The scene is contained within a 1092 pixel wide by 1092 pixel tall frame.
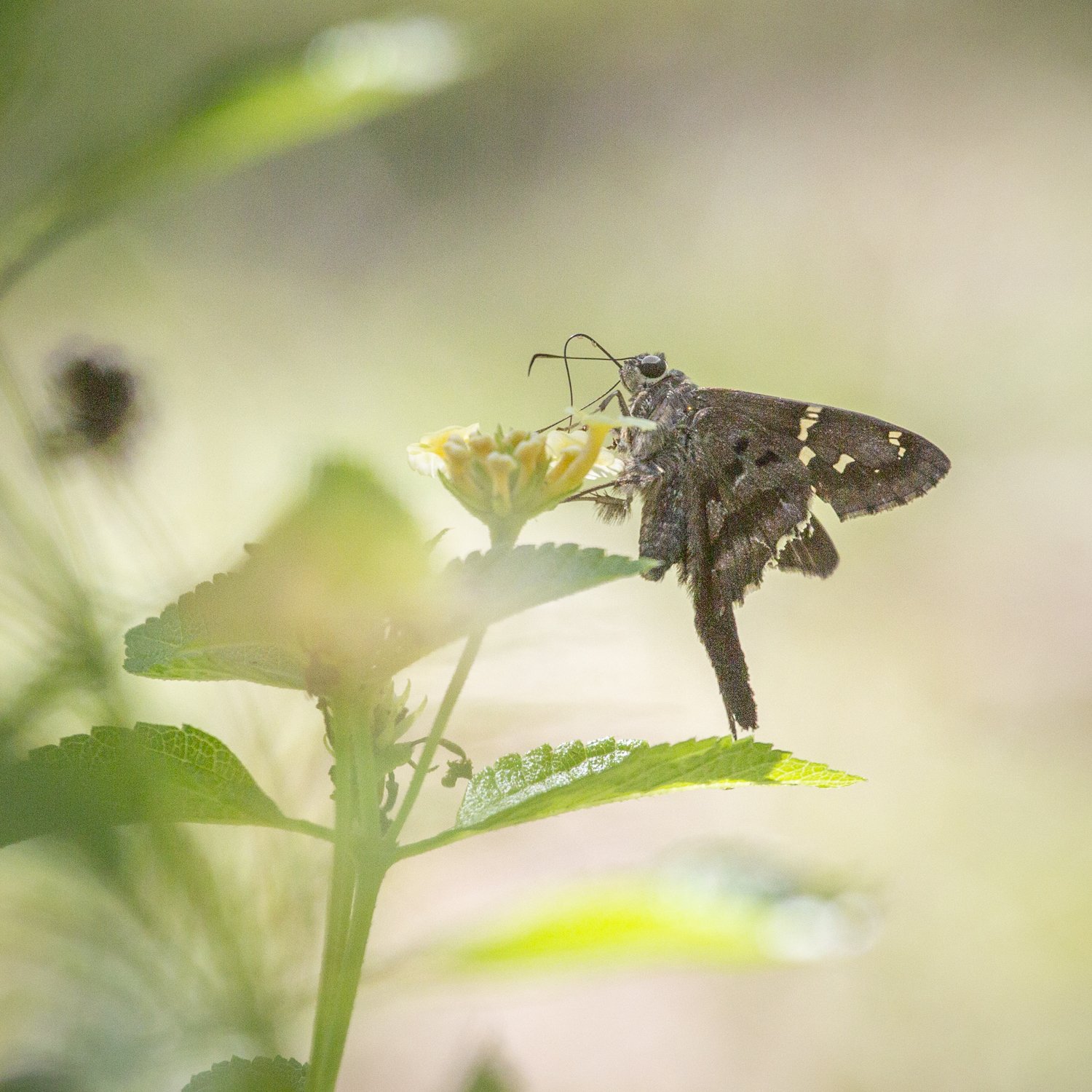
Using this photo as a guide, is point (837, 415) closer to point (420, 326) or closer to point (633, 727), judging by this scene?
point (633, 727)

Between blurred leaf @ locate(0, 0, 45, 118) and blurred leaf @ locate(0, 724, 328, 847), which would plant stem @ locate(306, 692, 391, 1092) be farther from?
blurred leaf @ locate(0, 0, 45, 118)

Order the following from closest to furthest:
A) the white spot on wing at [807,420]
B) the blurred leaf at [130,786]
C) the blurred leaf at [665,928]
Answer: the blurred leaf at [130,786]
the blurred leaf at [665,928]
the white spot on wing at [807,420]

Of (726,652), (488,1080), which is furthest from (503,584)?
(726,652)

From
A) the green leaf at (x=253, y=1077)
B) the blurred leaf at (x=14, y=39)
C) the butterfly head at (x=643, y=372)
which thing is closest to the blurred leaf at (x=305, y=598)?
the green leaf at (x=253, y=1077)

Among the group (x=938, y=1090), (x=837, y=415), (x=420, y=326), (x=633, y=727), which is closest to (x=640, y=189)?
(x=420, y=326)

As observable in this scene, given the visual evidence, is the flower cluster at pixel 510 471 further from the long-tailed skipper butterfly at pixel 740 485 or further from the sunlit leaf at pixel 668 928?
the long-tailed skipper butterfly at pixel 740 485

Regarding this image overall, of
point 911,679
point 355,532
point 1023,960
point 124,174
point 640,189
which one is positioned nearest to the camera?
point 355,532
